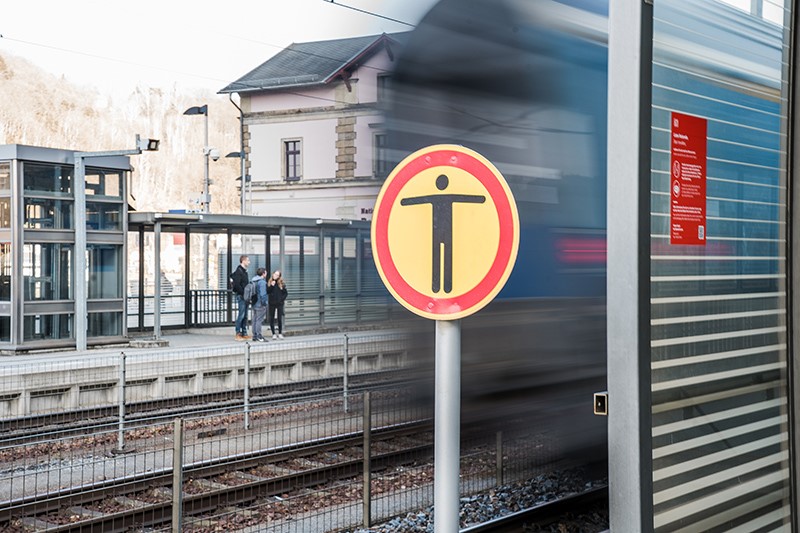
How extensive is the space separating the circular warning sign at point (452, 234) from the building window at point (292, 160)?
1277 inches

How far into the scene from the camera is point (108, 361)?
13.5 metres

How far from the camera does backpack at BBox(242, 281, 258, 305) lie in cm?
1902

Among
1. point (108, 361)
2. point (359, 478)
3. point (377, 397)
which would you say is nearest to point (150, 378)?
point (108, 361)

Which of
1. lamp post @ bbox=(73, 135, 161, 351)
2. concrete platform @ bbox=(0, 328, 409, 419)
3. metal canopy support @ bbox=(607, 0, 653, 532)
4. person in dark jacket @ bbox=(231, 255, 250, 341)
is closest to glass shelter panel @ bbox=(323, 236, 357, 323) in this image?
person in dark jacket @ bbox=(231, 255, 250, 341)

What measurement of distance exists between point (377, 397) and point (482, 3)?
25.4 feet

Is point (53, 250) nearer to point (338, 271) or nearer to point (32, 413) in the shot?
point (32, 413)

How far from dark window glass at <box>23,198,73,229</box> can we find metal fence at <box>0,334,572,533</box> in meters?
2.56

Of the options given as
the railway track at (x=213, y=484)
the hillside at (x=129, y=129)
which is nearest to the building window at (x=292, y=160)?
the railway track at (x=213, y=484)

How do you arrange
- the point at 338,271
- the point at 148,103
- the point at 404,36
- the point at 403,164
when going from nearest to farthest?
1. the point at 403,164
2. the point at 404,36
3. the point at 338,271
4. the point at 148,103

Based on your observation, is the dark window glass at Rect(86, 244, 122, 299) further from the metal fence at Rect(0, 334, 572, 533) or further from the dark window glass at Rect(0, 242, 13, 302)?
the metal fence at Rect(0, 334, 572, 533)

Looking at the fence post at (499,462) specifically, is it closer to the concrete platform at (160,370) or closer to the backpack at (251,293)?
the concrete platform at (160,370)

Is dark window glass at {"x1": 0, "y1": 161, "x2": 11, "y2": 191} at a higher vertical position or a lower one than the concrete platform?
higher

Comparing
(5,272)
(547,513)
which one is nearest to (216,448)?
(547,513)

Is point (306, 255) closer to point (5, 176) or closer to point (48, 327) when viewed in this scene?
point (48, 327)
